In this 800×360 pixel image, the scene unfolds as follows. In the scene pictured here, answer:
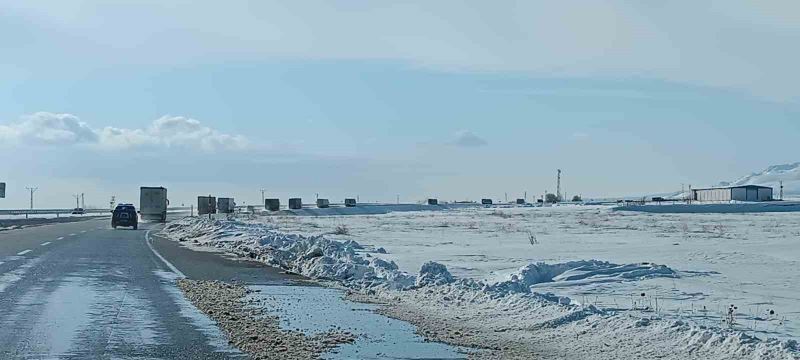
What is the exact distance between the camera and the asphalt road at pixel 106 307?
1123 cm

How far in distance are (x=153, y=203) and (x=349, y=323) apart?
232 ft

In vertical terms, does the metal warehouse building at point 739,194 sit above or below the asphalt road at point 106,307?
above

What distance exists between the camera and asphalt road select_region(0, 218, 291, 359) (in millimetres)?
11234

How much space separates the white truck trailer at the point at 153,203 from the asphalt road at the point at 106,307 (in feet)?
168

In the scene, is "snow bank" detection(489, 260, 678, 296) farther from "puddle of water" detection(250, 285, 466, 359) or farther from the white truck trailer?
the white truck trailer

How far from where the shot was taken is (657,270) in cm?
2183

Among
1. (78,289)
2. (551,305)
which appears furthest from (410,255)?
(551,305)

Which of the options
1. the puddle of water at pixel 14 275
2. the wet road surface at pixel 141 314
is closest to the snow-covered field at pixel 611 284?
the wet road surface at pixel 141 314

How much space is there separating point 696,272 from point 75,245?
78.4ft

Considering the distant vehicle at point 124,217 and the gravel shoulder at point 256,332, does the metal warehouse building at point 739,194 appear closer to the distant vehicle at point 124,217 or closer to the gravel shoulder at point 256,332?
the distant vehicle at point 124,217

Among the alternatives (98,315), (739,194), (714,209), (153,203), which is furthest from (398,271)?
(739,194)

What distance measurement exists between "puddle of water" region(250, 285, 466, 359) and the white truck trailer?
62999 millimetres

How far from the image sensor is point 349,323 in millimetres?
14094

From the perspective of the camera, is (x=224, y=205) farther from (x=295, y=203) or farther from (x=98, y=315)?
(x=98, y=315)
